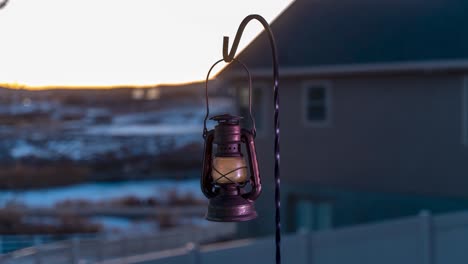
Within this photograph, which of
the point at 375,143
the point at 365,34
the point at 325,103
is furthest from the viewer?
the point at 325,103

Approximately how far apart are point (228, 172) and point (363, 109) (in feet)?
38.4

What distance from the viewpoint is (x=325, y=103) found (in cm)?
1499

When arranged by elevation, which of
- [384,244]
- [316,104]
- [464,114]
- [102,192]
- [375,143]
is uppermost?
[316,104]

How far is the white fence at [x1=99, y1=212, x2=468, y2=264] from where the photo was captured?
845 centimetres

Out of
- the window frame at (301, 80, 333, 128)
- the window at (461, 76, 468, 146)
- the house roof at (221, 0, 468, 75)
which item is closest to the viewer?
the window at (461, 76, 468, 146)

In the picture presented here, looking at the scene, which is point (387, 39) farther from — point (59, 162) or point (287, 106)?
point (59, 162)

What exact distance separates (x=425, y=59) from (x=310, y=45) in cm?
245

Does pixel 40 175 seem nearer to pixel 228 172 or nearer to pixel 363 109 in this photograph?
pixel 363 109

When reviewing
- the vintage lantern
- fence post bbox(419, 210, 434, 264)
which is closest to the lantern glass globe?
the vintage lantern

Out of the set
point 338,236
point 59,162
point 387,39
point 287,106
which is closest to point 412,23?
point 387,39

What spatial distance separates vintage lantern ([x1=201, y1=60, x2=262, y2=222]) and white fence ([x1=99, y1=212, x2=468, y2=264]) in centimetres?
499

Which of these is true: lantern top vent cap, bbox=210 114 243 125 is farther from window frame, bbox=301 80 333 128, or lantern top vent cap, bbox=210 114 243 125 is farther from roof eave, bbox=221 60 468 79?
window frame, bbox=301 80 333 128

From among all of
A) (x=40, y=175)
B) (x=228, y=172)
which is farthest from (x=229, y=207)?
(x=40, y=175)

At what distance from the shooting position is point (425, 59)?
44.0 ft
